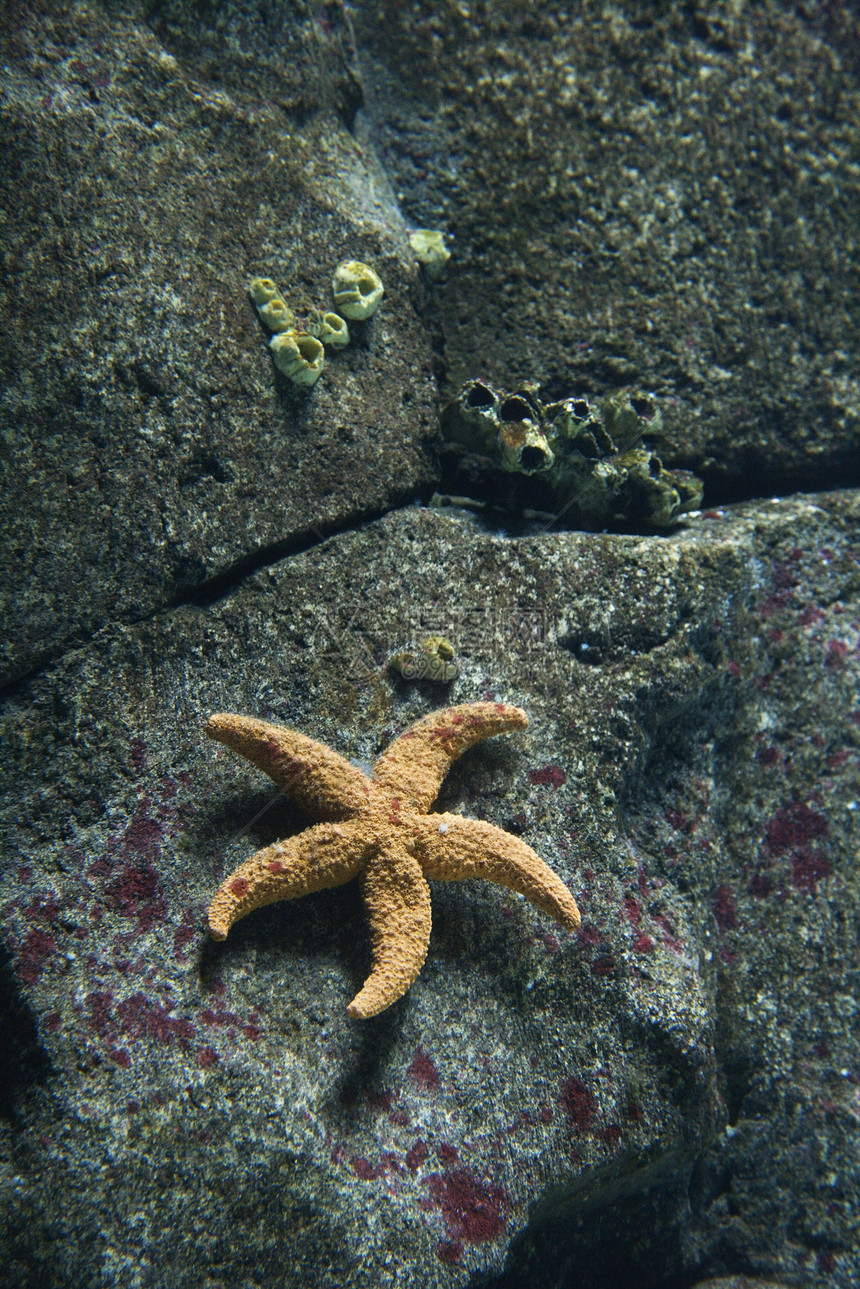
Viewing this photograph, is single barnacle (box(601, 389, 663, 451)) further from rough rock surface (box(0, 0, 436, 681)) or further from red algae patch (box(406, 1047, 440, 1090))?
red algae patch (box(406, 1047, 440, 1090))

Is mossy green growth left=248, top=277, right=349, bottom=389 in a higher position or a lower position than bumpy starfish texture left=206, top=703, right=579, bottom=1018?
higher

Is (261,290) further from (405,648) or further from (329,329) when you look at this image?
(405,648)

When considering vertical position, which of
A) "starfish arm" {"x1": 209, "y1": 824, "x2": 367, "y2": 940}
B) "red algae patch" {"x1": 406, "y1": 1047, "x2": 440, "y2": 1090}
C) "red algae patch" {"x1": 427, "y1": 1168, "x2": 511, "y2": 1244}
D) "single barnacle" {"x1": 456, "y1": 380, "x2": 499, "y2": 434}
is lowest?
"red algae patch" {"x1": 427, "y1": 1168, "x2": 511, "y2": 1244}

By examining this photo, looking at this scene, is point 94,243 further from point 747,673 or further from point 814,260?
point 814,260

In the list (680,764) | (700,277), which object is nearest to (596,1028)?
(680,764)

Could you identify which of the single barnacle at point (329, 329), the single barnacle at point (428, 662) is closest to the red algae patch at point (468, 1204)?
the single barnacle at point (428, 662)

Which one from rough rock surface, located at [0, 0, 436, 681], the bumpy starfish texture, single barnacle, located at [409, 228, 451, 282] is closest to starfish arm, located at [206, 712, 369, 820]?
the bumpy starfish texture

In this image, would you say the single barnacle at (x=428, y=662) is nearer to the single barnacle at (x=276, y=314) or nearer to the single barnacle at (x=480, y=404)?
the single barnacle at (x=480, y=404)
